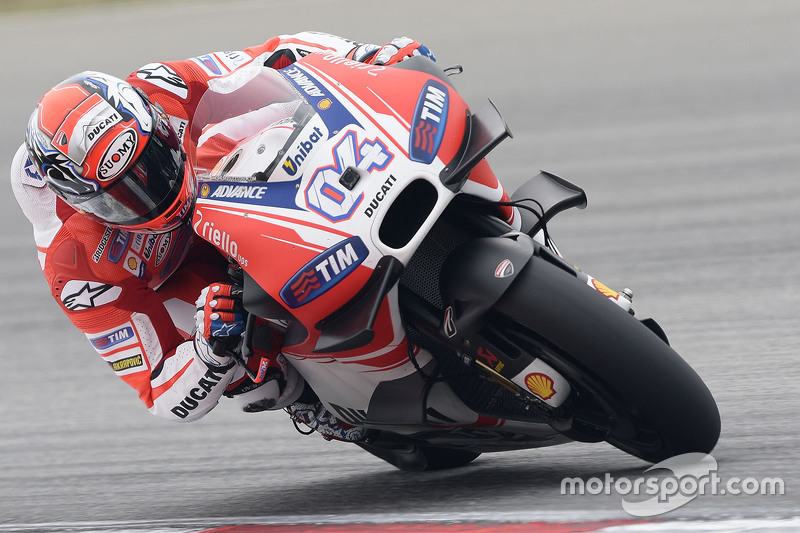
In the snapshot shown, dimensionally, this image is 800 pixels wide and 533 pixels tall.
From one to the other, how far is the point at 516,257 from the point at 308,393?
1.30 metres

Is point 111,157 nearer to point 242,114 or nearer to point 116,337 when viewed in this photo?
point 242,114

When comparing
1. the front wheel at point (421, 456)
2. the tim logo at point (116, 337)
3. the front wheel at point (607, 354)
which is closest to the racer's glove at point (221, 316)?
the tim logo at point (116, 337)

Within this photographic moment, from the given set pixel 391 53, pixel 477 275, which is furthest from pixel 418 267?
pixel 391 53

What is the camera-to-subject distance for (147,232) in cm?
361

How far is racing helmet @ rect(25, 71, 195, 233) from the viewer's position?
134 inches

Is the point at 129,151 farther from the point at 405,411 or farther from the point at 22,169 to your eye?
the point at 405,411

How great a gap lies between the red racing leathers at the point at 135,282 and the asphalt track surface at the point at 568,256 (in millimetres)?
482

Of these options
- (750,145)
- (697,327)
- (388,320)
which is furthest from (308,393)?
(750,145)

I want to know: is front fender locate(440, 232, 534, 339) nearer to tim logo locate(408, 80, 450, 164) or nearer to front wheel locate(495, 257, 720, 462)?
front wheel locate(495, 257, 720, 462)

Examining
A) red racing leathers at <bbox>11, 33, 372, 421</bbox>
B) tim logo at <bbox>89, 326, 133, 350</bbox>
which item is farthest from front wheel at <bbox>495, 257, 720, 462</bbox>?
tim logo at <bbox>89, 326, 133, 350</bbox>

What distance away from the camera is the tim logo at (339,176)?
9.52ft

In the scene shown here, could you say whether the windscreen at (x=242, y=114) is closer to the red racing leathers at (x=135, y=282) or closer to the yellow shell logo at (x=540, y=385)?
the red racing leathers at (x=135, y=282)

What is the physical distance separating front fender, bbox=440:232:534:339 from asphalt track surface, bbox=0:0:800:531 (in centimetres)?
60

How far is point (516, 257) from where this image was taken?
2.86 metres
